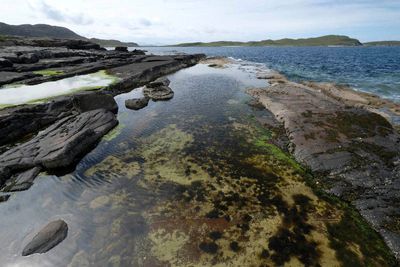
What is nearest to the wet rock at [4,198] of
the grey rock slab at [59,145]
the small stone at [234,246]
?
the grey rock slab at [59,145]

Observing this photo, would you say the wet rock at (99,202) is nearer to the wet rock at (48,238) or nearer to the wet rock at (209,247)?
the wet rock at (48,238)

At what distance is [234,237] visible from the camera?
36.4ft

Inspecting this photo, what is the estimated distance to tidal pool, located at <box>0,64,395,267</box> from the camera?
1024 cm

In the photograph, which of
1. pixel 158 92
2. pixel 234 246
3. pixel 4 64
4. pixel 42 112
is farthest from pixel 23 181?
pixel 4 64

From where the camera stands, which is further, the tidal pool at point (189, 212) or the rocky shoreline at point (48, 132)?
the rocky shoreline at point (48, 132)

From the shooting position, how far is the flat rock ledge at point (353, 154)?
1258cm

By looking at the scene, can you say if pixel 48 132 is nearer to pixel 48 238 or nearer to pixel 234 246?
pixel 48 238

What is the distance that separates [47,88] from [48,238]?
29238mm

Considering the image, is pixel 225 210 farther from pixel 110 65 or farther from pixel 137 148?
pixel 110 65

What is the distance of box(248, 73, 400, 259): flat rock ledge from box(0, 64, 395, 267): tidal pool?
0.88m

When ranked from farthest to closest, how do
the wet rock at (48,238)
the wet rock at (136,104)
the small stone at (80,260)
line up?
the wet rock at (136,104)
the wet rock at (48,238)
the small stone at (80,260)

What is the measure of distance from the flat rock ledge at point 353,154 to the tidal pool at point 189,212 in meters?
0.88

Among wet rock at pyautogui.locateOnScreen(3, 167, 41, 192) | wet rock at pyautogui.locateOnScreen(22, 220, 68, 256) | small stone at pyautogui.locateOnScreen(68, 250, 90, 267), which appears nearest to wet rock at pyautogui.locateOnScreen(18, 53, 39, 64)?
wet rock at pyautogui.locateOnScreen(3, 167, 41, 192)

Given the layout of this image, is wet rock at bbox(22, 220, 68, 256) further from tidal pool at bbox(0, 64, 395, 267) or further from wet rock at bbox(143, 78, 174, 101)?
wet rock at bbox(143, 78, 174, 101)
